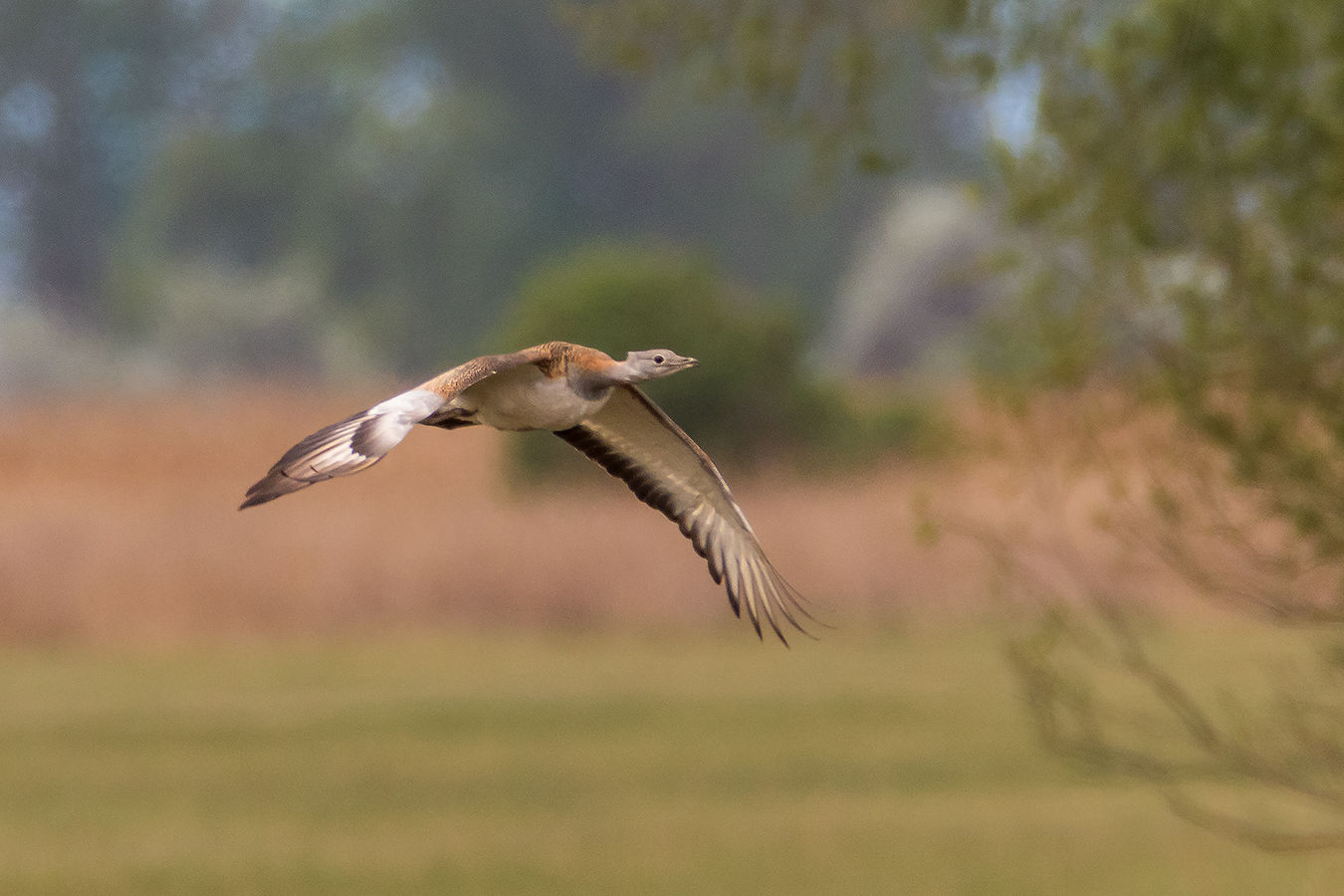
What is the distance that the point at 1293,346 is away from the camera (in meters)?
7.54

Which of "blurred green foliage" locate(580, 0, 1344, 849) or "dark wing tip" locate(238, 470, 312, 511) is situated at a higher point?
"blurred green foliage" locate(580, 0, 1344, 849)

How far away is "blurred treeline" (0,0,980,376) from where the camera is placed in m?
61.0

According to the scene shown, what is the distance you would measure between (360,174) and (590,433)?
6219 centimetres

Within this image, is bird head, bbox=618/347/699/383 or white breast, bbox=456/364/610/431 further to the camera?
white breast, bbox=456/364/610/431

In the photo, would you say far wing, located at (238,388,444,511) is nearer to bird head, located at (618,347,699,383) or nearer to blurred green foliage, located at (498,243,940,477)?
bird head, located at (618,347,699,383)

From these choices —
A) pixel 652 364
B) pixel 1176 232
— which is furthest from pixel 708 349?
pixel 652 364

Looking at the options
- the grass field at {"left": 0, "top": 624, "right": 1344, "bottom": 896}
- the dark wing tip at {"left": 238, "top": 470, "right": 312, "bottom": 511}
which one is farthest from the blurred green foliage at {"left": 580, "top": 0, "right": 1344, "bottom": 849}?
the grass field at {"left": 0, "top": 624, "right": 1344, "bottom": 896}

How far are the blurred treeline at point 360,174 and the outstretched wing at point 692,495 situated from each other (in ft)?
182

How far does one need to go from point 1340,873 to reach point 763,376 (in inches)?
589

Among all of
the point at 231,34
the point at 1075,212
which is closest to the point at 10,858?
the point at 1075,212

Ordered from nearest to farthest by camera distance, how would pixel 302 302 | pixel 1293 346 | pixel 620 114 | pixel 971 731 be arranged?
pixel 1293 346, pixel 971 731, pixel 302 302, pixel 620 114

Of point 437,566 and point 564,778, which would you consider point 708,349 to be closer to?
point 437,566

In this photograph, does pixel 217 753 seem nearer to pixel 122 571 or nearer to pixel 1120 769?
pixel 122 571

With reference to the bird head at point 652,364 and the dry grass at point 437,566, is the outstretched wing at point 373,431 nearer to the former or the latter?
the bird head at point 652,364
